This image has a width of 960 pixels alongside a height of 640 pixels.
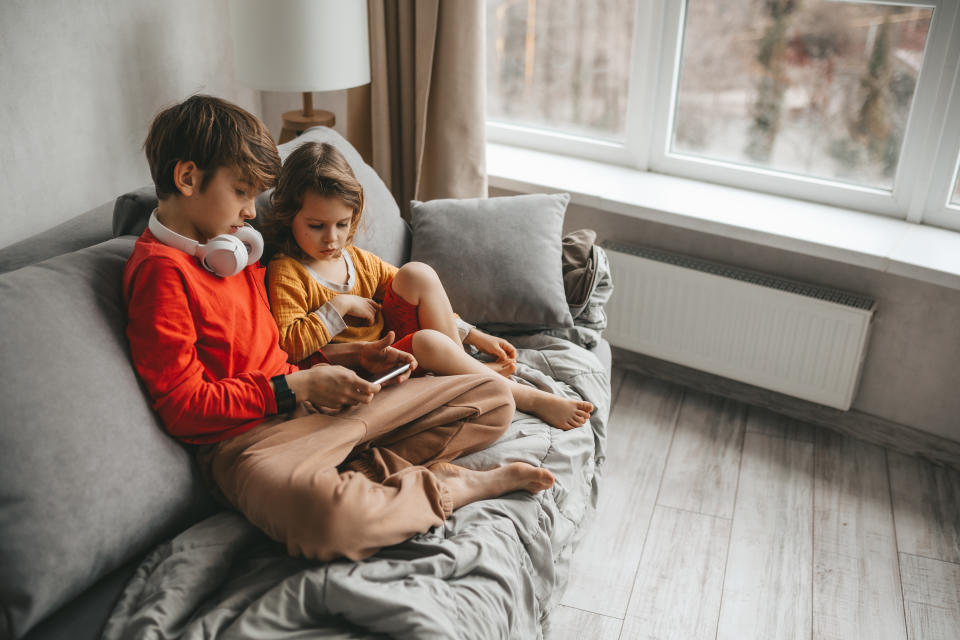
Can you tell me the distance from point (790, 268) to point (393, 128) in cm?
134

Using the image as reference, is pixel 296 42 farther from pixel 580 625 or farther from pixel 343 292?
pixel 580 625

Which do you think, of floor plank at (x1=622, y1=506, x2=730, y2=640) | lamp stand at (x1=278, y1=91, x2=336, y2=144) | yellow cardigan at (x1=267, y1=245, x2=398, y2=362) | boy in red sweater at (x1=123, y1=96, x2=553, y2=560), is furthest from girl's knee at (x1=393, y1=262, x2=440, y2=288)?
floor plank at (x1=622, y1=506, x2=730, y2=640)

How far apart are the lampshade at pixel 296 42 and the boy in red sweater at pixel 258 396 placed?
2.38ft

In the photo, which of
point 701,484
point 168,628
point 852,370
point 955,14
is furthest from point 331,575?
point 955,14

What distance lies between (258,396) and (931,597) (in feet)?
5.37

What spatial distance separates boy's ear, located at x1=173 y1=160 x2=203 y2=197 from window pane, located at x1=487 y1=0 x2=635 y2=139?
1707 mm

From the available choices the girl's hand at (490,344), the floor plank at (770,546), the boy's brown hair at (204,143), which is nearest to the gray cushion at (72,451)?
the boy's brown hair at (204,143)

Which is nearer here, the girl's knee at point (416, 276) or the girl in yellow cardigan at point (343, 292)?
the girl in yellow cardigan at point (343, 292)

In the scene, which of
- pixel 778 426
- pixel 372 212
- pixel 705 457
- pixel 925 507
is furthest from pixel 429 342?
pixel 925 507

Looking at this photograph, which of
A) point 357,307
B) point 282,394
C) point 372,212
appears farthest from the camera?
point 372,212

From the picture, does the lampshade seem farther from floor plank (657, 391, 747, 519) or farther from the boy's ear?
floor plank (657, 391, 747, 519)

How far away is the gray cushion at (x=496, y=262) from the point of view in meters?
2.02

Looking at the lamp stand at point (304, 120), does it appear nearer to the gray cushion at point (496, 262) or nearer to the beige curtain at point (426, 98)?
the beige curtain at point (426, 98)

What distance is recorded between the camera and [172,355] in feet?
4.61
